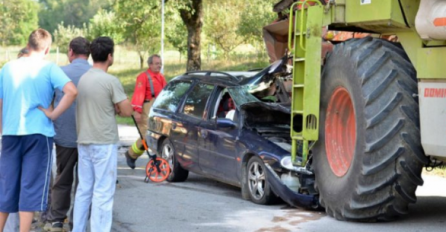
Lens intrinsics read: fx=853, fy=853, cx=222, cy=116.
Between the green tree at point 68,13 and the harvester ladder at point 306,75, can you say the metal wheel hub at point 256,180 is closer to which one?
the harvester ladder at point 306,75

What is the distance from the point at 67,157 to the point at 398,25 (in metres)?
3.42

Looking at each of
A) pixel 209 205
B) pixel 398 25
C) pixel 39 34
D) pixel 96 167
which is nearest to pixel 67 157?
pixel 96 167

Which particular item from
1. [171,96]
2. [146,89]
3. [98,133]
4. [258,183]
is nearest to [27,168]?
[98,133]

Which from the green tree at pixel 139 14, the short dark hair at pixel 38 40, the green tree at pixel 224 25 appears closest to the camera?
the short dark hair at pixel 38 40

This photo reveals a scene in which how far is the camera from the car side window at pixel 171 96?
1293 cm

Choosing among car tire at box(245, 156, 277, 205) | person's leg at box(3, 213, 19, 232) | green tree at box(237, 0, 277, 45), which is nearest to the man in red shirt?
car tire at box(245, 156, 277, 205)

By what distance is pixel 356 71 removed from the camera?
8.34 meters

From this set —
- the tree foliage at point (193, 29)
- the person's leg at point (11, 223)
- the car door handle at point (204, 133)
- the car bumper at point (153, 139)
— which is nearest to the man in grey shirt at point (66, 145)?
the person's leg at point (11, 223)

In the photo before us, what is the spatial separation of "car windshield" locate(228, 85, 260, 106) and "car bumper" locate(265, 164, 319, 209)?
5.07 feet

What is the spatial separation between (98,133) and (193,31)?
24.2m

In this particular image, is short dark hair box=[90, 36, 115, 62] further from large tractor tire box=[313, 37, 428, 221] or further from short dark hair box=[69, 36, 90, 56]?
large tractor tire box=[313, 37, 428, 221]

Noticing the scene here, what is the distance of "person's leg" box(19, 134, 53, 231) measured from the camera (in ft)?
24.0

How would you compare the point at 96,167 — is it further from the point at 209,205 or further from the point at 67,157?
the point at 209,205

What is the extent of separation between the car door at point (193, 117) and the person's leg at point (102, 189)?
174 inches
